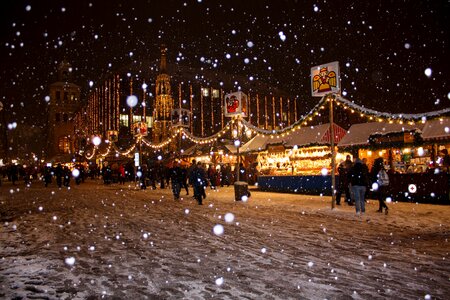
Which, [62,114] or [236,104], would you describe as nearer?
[236,104]

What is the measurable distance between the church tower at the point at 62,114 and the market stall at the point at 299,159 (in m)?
67.3

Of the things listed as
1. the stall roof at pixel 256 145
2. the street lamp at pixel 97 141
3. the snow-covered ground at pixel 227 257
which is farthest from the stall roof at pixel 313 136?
the street lamp at pixel 97 141

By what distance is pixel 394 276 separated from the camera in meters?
5.06

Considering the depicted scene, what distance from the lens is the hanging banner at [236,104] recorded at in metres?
16.8

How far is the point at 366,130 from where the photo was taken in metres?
17.9

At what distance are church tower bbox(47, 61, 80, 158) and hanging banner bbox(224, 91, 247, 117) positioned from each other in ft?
235

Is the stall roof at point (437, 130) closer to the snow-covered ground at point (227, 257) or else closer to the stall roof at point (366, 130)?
the stall roof at point (366, 130)

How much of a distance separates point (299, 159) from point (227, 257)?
637 inches

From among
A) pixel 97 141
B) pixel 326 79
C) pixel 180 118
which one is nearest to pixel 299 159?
pixel 180 118

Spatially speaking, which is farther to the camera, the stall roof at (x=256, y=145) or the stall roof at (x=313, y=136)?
the stall roof at (x=256, y=145)

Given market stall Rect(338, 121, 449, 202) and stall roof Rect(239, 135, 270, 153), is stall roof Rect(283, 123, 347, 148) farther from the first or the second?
stall roof Rect(239, 135, 270, 153)

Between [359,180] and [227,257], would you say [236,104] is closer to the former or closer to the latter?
[359,180]

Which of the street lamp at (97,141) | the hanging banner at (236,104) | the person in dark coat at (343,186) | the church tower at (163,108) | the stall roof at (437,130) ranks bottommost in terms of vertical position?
the person in dark coat at (343,186)

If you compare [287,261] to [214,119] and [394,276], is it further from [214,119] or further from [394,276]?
[214,119]
